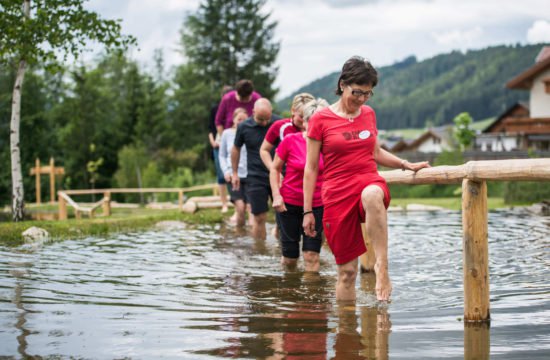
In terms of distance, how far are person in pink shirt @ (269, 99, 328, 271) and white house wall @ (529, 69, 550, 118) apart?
44.0 meters

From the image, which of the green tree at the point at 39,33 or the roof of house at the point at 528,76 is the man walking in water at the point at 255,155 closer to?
the green tree at the point at 39,33

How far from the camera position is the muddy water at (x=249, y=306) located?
4.52 meters

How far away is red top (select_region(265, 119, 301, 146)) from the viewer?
7738 mm

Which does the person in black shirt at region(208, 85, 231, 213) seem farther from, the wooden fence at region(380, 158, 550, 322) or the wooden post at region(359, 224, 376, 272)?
the wooden fence at region(380, 158, 550, 322)

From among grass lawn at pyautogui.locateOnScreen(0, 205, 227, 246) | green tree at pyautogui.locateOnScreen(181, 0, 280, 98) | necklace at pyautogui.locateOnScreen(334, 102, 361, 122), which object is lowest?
grass lawn at pyautogui.locateOnScreen(0, 205, 227, 246)

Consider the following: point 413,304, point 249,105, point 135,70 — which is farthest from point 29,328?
point 135,70

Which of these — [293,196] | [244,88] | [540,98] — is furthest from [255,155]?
[540,98]

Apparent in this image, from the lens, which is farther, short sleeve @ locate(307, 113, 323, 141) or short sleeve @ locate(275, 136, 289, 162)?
short sleeve @ locate(275, 136, 289, 162)

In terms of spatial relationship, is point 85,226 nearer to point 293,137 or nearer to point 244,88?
point 244,88

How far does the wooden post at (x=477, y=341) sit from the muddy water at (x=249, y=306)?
0.01 meters

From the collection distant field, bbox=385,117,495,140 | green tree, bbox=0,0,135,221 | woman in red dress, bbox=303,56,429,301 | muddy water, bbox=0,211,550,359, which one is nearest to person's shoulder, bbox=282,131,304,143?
muddy water, bbox=0,211,550,359

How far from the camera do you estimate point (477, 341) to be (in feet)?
15.3

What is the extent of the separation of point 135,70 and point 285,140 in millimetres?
47416

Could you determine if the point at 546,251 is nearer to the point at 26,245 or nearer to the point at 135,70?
the point at 26,245
